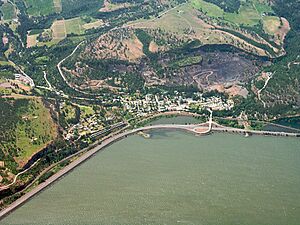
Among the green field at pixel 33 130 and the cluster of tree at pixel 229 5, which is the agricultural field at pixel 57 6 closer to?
the cluster of tree at pixel 229 5

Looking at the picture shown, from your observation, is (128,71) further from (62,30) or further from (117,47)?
(62,30)

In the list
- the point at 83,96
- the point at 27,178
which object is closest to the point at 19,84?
the point at 83,96

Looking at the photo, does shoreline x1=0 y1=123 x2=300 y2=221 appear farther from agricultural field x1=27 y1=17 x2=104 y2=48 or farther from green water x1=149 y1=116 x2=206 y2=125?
agricultural field x1=27 y1=17 x2=104 y2=48

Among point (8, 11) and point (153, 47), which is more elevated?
point (8, 11)

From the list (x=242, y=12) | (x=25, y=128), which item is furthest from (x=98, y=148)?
(x=242, y=12)

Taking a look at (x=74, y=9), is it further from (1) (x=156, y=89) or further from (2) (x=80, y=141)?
(2) (x=80, y=141)
